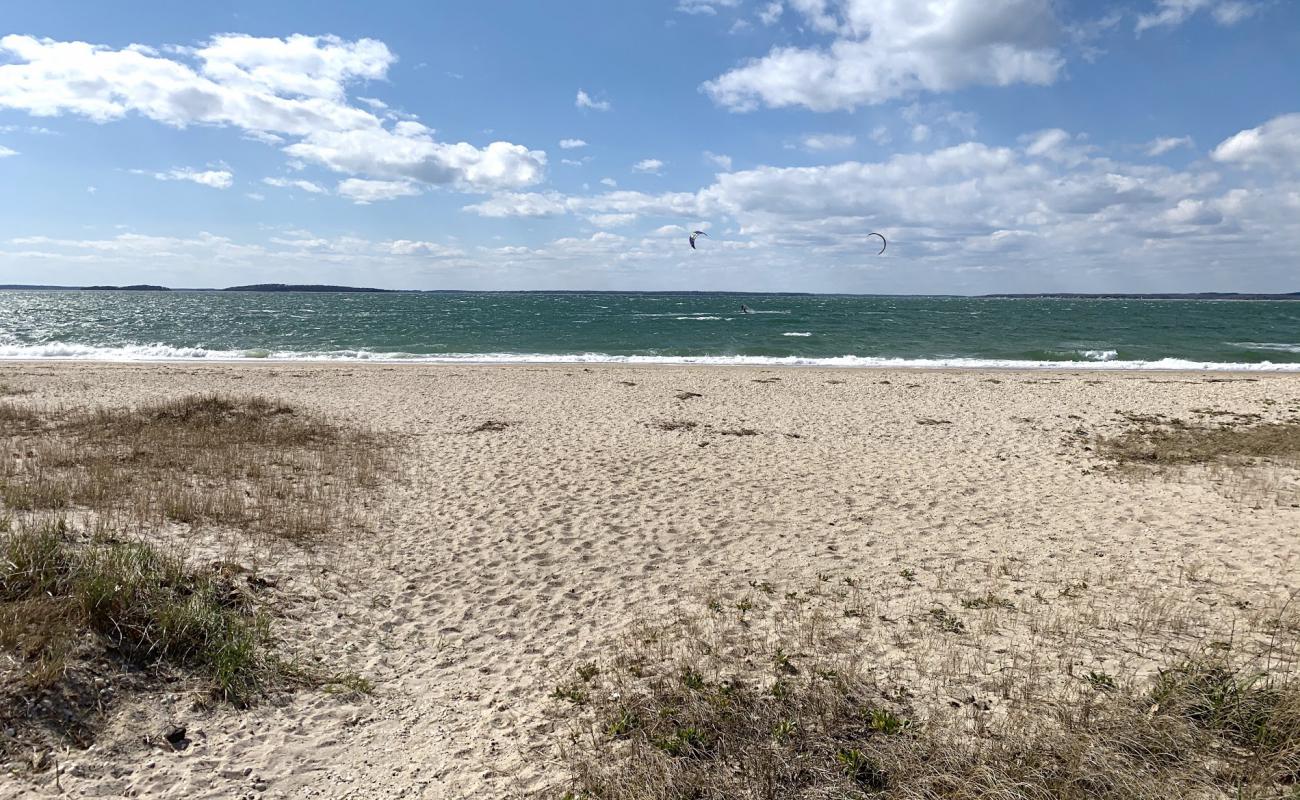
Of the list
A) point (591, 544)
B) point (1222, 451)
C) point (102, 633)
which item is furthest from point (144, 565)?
point (1222, 451)

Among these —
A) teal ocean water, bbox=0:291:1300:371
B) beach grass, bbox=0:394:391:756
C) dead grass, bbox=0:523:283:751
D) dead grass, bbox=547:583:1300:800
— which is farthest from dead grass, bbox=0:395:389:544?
teal ocean water, bbox=0:291:1300:371

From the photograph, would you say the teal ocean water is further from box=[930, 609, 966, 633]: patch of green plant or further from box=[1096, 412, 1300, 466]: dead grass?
box=[930, 609, 966, 633]: patch of green plant

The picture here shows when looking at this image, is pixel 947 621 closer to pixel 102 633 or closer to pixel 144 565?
pixel 102 633

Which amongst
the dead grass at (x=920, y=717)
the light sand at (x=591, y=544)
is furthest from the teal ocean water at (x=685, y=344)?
the dead grass at (x=920, y=717)

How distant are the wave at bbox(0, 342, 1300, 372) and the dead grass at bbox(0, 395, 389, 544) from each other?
17602 millimetres

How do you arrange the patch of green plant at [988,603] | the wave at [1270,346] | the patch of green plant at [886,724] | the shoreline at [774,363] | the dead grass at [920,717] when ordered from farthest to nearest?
the wave at [1270,346], the shoreline at [774,363], the patch of green plant at [988,603], the patch of green plant at [886,724], the dead grass at [920,717]

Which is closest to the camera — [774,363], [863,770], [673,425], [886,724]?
[863,770]

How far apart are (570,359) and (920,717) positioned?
2930cm

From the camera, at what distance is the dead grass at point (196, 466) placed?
25.8ft

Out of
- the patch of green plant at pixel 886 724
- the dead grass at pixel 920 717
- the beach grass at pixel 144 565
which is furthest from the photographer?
the beach grass at pixel 144 565

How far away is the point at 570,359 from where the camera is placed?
3284cm

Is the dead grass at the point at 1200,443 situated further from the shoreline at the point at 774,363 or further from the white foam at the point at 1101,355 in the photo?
the white foam at the point at 1101,355

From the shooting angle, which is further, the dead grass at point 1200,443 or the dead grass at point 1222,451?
the dead grass at point 1200,443

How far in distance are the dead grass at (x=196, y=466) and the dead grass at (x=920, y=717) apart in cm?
486
